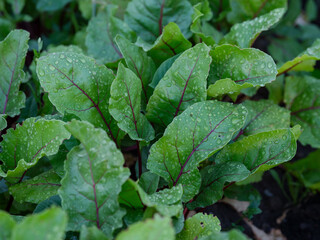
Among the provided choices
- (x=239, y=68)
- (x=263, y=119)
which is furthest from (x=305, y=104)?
(x=239, y=68)

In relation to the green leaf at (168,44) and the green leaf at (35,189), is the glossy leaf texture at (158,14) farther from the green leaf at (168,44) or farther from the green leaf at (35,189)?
the green leaf at (35,189)

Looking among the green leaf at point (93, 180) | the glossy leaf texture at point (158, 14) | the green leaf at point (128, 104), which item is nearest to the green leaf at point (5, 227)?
the green leaf at point (93, 180)

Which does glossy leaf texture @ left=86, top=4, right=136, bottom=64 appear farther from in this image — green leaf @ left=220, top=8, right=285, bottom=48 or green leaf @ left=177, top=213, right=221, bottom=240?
green leaf @ left=177, top=213, right=221, bottom=240

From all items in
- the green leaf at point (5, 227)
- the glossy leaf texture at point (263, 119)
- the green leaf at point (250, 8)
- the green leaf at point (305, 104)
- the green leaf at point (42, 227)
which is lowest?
the green leaf at point (305, 104)

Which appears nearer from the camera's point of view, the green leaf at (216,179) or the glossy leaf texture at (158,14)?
the green leaf at (216,179)

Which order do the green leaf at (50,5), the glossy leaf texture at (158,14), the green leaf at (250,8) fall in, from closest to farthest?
the glossy leaf texture at (158,14)
the green leaf at (250,8)
the green leaf at (50,5)

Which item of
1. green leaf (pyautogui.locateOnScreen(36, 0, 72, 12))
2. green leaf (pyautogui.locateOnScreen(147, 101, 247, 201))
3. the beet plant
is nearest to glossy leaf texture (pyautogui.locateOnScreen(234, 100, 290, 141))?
the beet plant

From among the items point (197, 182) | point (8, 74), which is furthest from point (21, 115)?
point (197, 182)

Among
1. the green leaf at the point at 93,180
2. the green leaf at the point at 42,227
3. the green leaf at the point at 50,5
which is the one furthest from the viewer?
the green leaf at the point at 50,5
